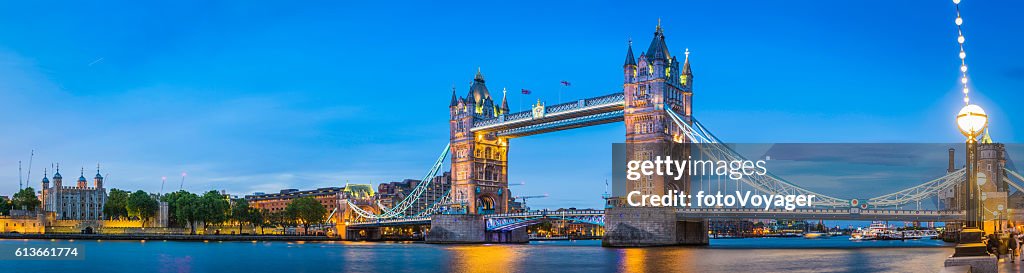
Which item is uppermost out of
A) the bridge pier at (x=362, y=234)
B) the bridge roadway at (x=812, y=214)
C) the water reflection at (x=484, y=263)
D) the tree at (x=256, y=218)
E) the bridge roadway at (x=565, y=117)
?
the bridge roadway at (x=565, y=117)

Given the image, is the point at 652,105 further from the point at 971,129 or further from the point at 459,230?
the point at 971,129

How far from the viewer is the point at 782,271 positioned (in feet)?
135

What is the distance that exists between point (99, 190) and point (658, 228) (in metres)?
112

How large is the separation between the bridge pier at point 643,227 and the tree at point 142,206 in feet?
252

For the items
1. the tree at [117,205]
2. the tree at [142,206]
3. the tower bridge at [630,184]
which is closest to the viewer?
the tower bridge at [630,184]

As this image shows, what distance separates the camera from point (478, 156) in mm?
92562

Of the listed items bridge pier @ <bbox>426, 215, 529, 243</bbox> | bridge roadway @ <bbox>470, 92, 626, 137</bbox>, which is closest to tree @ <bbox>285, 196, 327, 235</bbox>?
bridge pier @ <bbox>426, 215, 529, 243</bbox>

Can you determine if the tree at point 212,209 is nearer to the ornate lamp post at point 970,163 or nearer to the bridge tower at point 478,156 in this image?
the bridge tower at point 478,156

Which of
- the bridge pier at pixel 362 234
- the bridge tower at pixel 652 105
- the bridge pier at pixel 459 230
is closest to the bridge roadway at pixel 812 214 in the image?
the bridge tower at pixel 652 105

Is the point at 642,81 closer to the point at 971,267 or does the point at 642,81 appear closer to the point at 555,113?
the point at 555,113

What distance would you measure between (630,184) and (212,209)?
58.0m

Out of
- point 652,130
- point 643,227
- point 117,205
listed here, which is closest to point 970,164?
point 643,227

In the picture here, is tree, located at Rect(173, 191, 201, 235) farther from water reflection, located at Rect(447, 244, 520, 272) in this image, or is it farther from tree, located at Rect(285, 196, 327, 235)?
water reflection, located at Rect(447, 244, 520, 272)

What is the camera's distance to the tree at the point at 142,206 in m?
123
